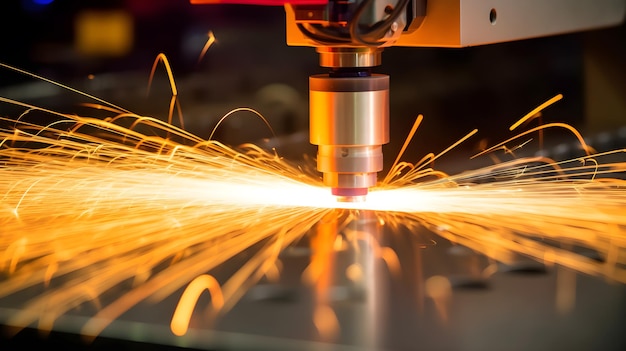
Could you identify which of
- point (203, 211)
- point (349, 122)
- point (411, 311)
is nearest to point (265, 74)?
point (203, 211)

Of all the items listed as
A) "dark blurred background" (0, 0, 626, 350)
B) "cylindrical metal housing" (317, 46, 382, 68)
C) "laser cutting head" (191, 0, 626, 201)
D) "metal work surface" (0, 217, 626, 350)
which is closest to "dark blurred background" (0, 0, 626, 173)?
"dark blurred background" (0, 0, 626, 350)

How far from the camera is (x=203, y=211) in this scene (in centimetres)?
170

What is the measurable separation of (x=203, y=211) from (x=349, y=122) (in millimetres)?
326

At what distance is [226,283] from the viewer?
4.23 feet

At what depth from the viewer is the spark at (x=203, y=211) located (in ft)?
4.27

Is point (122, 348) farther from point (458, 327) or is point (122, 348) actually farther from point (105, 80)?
point (105, 80)

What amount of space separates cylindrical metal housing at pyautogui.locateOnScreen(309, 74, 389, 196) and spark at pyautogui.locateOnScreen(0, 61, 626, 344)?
0.34 feet

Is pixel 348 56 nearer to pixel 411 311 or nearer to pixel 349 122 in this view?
pixel 349 122

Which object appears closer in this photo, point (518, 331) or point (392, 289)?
point (518, 331)

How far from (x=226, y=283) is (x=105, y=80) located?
1089 mm

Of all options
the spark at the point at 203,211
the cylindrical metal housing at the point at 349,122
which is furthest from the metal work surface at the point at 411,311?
the cylindrical metal housing at the point at 349,122

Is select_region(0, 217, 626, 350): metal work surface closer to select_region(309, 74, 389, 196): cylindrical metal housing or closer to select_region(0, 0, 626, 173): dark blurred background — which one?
select_region(309, 74, 389, 196): cylindrical metal housing

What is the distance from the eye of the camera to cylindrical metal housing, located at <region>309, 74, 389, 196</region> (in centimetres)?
152

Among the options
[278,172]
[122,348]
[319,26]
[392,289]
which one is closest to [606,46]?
[278,172]
